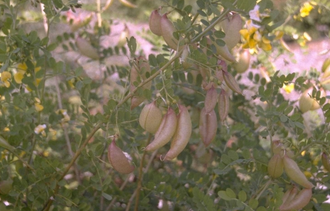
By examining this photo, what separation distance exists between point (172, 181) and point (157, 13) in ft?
1.11

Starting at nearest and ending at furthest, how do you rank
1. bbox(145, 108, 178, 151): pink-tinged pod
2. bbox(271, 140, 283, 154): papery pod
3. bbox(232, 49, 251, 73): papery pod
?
bbox(145, 108, 178, 151): pink-tinged pod → bbox(271, 140, 283, 154): papery pod → bbox(232, 49, 251, 73): papery pod

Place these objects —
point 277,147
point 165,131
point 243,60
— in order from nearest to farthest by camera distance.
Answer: point 165,131, point 277,147, point 243,60

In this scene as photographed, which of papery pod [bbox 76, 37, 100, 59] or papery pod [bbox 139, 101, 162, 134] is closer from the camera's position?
papery pod [bbox 139, 101, 162, 134]

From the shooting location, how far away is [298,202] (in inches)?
21.7

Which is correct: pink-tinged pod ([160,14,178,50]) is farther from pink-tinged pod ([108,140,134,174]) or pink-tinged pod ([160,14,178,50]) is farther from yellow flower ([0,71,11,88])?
yellow flower ([0,71,11,88])

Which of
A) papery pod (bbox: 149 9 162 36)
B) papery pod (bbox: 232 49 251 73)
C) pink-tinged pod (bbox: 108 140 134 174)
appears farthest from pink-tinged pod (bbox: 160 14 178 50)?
papery pod (bbox: 232 49 251 73)

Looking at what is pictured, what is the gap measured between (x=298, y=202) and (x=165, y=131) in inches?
7.9

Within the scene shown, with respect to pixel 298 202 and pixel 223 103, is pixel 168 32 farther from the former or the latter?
pixel 298 202

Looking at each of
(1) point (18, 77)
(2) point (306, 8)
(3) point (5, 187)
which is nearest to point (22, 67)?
(1) point (18, 77)

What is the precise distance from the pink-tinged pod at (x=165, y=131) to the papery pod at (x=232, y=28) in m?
0.13

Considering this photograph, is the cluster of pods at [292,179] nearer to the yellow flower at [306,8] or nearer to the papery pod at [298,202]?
the papery pod at [298,202]

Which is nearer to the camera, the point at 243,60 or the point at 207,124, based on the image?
the point at 207,124

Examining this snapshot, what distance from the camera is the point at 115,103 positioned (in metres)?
0.54

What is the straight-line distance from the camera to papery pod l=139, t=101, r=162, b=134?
0.49 meters
